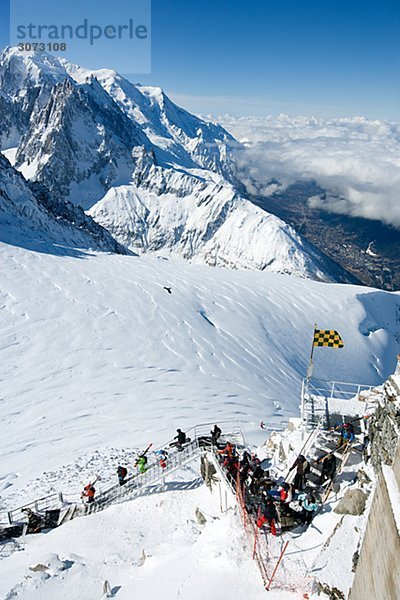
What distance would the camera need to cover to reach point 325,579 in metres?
8.88

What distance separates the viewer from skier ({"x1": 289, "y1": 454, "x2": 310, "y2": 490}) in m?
13.4

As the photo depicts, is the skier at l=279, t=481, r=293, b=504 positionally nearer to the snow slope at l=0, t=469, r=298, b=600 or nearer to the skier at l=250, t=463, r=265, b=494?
the skier at l=250, t=463, r=265, b=494

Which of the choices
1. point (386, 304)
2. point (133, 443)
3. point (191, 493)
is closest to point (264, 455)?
point (191, 493)

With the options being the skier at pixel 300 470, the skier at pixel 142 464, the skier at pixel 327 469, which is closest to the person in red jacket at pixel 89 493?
the skier at pixel 142 464

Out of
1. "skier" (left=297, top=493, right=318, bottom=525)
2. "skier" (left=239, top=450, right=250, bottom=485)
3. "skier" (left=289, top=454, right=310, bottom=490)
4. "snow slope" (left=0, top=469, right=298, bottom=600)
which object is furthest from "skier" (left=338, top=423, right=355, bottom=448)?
"snow slope" (left=0, top=469, right=298, bottom=600)

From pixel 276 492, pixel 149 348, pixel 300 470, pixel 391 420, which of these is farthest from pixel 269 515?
pixel 149 348

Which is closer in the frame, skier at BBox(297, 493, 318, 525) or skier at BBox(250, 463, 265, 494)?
skier at BBox(297, 493, 318, 525)

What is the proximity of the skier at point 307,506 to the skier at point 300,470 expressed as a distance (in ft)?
3.06

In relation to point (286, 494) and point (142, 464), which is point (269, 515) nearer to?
point (286, 494)

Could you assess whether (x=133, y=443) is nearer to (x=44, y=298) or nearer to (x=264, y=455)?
(x=264, y=455)

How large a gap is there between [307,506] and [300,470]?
5.07ft

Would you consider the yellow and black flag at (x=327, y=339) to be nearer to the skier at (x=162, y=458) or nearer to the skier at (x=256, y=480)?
the skier at (x=256, y=480)

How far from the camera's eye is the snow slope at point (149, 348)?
25188 millimetres

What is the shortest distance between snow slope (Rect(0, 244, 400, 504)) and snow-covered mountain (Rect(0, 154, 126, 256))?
9.15 m
